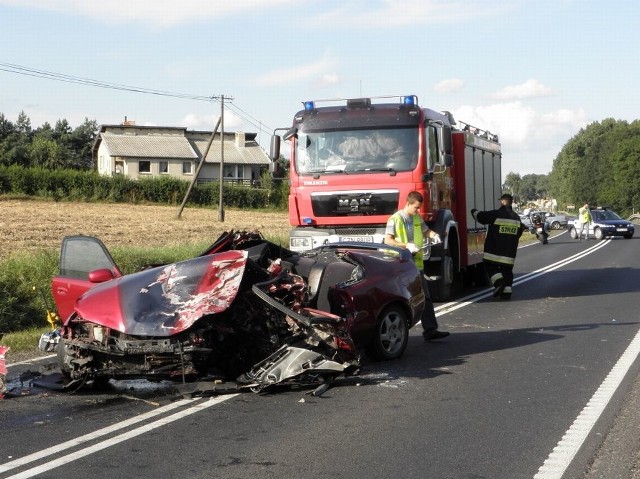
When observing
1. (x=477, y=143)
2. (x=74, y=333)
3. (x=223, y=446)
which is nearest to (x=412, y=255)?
(x=74, y=333)

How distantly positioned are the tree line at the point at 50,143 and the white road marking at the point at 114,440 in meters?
100

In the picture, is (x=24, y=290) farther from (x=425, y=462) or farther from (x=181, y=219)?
(x=181, y=219)

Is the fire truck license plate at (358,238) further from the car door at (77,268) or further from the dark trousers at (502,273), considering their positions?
the car door at (77,268)

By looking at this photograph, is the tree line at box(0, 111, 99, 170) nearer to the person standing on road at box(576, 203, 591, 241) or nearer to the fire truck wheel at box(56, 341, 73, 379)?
the person standing on road at box(576, 203, 591, 241)

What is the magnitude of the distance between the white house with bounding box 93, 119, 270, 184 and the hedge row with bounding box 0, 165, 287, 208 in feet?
54.4

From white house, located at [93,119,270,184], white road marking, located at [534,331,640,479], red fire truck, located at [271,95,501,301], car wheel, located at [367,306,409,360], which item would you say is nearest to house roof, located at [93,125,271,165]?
white house, located at [93,119,270,184]

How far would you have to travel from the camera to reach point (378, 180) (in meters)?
15.2

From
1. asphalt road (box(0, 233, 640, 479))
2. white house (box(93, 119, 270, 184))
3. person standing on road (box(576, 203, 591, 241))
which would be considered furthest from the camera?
white house (box(93, 119, 270, 184))

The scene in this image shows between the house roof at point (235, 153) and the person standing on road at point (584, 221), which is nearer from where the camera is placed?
the person standing on road at point (584, 221)

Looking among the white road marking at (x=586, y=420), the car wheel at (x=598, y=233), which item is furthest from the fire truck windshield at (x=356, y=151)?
the car wheel at (x=598, y=233)

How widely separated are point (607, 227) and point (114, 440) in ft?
139

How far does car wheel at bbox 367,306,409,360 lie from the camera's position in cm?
965

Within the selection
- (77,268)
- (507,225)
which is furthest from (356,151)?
(77,268)

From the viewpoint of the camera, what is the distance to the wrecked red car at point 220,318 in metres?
7.82
